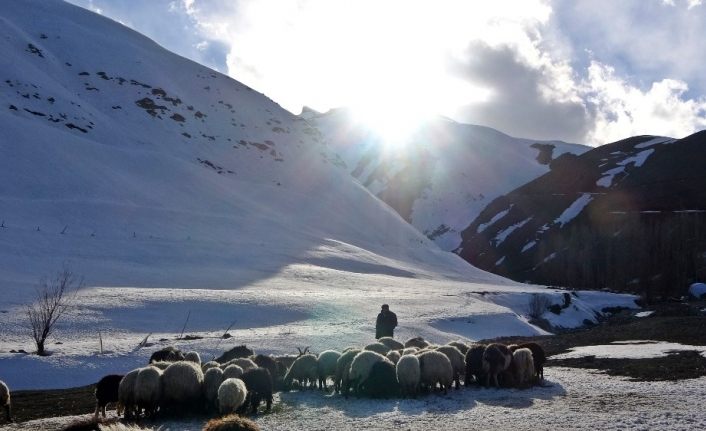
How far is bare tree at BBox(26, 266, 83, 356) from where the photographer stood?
2720cm

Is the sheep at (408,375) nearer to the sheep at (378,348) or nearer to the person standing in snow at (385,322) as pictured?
the sheep at (378,348)

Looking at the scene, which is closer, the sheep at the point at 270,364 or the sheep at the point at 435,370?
the sheep at the point at 435,370

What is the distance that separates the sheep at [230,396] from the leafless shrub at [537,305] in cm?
4735

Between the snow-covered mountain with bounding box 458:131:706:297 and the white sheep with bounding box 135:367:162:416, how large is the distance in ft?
278

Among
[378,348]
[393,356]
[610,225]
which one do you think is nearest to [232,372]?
[393,356]

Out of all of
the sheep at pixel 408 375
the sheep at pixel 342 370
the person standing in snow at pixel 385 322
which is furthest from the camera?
the person standing in snow at pixel 385 322

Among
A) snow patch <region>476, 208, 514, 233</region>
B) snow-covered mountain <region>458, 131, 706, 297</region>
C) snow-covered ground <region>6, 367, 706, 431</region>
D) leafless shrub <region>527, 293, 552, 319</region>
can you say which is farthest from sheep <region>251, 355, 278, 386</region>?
snow patch <region>476, 208, 514, 233</region>

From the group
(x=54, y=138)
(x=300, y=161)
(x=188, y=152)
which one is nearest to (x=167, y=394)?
(x=54, y=138)

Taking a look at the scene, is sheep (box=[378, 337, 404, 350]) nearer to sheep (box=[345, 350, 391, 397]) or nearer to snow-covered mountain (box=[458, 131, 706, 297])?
sheep (box=[345, 350, 391, 397])

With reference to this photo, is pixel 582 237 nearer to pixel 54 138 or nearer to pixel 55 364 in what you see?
pixel 54 138

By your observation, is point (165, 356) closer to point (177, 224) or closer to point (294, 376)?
point (294, 376)

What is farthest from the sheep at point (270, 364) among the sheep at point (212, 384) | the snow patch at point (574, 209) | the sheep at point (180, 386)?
the snow patch at point (574, 209)

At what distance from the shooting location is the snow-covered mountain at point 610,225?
11200 cm

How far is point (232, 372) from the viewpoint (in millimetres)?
17375
